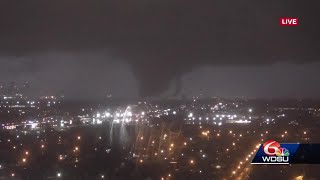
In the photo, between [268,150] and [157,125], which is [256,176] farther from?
[157,125]

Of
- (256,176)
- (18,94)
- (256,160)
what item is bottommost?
(256,176)

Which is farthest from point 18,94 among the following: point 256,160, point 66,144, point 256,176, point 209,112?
point 256,160

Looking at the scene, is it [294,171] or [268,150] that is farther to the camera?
[294,171]

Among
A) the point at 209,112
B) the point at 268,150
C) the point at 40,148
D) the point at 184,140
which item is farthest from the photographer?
the point at 209,112

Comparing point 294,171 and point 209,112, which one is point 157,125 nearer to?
point 209,112

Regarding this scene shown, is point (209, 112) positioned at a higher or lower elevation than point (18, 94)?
lower

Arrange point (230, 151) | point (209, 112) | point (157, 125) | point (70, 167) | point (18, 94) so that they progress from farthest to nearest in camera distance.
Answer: point (18, 94) < point (209, 112) < point (157, 125) < point (230, 151) < point (70, 167)
